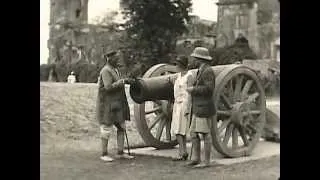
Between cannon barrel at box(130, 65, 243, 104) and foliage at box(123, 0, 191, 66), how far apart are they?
0.46 feet

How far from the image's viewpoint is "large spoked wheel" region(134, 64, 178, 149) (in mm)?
4410

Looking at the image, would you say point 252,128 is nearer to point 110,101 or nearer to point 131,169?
point 131,169

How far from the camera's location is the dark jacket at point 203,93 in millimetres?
4342

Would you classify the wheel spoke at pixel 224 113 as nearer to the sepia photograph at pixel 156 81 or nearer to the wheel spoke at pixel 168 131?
the sepia photograph at pixel 156 81

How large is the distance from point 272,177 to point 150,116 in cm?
98

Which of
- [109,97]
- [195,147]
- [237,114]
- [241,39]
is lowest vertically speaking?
[195,147]

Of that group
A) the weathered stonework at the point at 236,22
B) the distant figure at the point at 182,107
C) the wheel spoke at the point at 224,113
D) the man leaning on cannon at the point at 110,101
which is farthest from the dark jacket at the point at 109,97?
the weathered stonework at the point at 236,22

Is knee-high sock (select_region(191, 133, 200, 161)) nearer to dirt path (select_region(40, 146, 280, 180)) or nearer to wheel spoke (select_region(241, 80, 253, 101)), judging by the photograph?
dirt path (select_region(40, 146, 280, 180))

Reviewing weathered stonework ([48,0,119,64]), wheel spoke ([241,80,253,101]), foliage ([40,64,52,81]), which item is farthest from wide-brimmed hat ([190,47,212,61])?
foliage ([40,64,52,81])

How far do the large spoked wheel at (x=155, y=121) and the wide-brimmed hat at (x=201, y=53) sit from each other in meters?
0.18

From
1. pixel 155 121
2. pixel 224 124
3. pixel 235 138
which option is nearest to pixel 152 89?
pixel 155 121

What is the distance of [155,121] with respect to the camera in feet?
14.9

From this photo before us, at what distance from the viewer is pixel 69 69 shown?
4367 millimetres

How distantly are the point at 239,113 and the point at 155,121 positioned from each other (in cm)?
61
